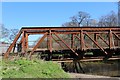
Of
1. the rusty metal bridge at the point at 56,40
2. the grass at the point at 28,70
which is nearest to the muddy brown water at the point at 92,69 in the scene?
the rusty metal bridge at the point at 56,40

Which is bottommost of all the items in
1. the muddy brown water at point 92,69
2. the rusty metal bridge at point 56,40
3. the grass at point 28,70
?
the muddy brown water at point 92,69

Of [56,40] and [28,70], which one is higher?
[56,40]

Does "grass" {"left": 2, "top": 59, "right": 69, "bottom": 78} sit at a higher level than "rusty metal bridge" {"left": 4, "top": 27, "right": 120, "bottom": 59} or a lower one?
lower

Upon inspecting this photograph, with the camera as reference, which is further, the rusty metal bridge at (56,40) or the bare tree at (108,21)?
the bare tree at (108,21)

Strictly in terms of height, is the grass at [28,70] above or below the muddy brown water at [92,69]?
above

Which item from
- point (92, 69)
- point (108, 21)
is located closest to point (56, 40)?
point (92, 69)

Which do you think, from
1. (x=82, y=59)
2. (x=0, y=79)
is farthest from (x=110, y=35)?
(x=0, y=79)

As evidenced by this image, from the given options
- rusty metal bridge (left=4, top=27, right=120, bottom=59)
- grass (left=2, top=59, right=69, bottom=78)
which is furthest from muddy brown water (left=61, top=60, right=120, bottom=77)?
grass (left=2, top=59, right=69, bottom=78)

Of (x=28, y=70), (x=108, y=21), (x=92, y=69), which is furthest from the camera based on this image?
(x=108, y=21)

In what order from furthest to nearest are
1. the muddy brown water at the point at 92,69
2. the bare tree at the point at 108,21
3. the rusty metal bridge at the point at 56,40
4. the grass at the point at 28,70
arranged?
the bare tree at the point at 108,21 → the muddy brown water at the point at 92,69 → the rusty metal bridge at the point at 56,40 → the grass at the point at 28,70

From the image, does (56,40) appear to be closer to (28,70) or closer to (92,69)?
(28,70)

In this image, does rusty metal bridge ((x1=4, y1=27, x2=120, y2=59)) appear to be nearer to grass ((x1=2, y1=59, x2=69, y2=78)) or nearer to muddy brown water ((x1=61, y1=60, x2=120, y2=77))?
muddy brown water ((x1=61, y1=60, x2=120, y2=77))

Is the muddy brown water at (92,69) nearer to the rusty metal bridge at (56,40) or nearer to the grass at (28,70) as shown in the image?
the rusty metal bridge at (56,40)

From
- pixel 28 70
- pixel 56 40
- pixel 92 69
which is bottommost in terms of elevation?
pixel 92 69
